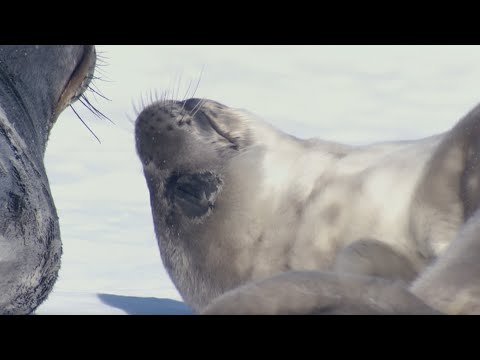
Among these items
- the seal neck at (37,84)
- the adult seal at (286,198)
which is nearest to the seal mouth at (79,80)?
the seal neck at (37,84)

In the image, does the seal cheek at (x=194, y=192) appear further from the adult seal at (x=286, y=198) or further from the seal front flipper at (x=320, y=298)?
the seal front flipper at (x=320, y=298)

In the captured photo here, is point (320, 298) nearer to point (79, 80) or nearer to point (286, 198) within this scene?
point (286, 198)

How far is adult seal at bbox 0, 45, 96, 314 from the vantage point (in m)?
1.36

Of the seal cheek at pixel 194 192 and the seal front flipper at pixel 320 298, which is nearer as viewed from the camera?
the seal front flipper at pixel 320 298

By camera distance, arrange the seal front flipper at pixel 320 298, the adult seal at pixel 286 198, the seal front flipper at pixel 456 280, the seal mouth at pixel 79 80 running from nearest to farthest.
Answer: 1. the seal front flipper at pixel 320 298
2. the seal front flipper at pixel 456 280
3. the adult seal at pixel 286 198
4. the seal mouth at pixel 79 80

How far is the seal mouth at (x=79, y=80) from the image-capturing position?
2.27 metres

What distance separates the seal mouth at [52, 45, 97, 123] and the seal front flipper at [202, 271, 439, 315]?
4.52ft

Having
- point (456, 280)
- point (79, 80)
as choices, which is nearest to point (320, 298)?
point (456, 280)

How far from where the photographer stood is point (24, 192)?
4.66 feet

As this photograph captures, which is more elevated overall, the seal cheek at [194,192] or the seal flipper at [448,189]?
the seal flipper at [448,189]

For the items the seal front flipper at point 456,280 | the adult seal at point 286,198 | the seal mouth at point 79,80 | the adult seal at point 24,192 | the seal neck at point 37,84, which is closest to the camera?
the seal front flipper at point 456,280

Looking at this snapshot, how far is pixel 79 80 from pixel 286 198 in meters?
0.72

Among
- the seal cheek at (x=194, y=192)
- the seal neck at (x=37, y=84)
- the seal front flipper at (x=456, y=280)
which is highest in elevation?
the seal neck at (x=37, y=84)

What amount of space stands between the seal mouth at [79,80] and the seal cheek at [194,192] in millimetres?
386
